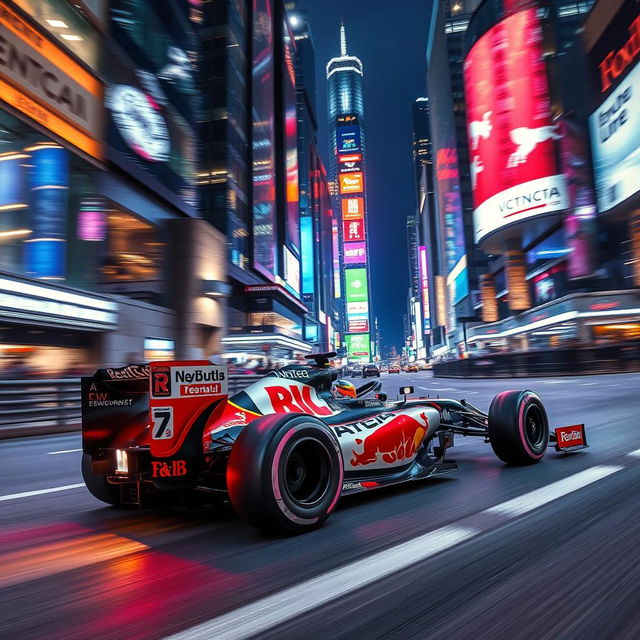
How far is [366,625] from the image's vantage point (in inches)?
71.1

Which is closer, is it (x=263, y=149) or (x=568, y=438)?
(x=568, y=438)

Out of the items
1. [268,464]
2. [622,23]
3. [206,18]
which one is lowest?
[268,464]

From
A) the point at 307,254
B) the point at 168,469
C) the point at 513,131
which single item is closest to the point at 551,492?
the point at 168,469

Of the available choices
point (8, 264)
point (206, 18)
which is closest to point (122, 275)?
point (8, 264)

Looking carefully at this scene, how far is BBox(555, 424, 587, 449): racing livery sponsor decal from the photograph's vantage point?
505cm

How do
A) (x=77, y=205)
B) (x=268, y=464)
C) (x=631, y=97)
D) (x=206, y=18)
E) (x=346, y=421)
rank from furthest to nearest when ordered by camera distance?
(x=206, y=18), (x=631, y=97), (x=77, y=205), (x=346, y=421), (x=268, y=464)

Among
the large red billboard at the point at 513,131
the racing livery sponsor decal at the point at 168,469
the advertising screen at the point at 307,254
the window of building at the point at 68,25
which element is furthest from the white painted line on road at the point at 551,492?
the advertising screen at the point at 307,254

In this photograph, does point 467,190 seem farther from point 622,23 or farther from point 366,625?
point 366,625

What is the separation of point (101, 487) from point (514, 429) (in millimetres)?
3442

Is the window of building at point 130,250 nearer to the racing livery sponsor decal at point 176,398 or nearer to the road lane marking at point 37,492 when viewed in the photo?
the road lane marking at point 37,492

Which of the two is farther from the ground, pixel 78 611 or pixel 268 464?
pixel 268 464

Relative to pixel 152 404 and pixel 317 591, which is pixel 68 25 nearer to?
pixel 152 404

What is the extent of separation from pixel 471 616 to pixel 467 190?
10725 centimetres

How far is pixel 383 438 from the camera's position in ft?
12.5
